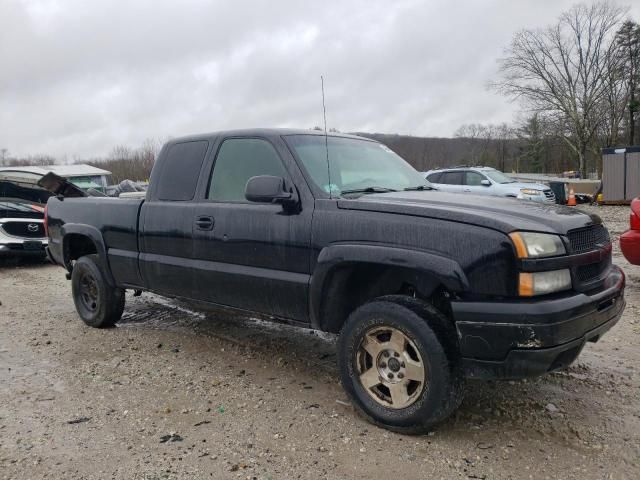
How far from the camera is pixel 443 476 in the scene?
9.04ft

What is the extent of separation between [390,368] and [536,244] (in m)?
1.11

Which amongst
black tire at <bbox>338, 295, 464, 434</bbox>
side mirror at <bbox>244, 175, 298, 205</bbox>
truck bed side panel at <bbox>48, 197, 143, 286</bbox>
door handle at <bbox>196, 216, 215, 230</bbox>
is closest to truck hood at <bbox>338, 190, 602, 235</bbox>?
side mirror at <bbox>244, 175, 298, 205</bbox>

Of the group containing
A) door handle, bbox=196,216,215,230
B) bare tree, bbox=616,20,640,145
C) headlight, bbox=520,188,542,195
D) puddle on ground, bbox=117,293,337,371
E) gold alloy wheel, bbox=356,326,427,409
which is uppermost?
bare tree, bbox=616,20,640,145

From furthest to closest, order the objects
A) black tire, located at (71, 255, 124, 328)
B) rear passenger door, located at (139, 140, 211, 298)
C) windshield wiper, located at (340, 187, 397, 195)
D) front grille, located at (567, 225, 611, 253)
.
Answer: black tire, located at (71, 255, 124, 328) < rear passenger door, located at (139, 140, 211, 298) < windshield wiper, located at (340, 187, 397, 195) < front grille, located at (567, 225, 611, 253)

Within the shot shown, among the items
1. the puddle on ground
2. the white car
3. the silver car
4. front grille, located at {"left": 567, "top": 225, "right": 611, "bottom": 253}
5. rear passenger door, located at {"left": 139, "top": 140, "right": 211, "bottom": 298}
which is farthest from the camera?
the silver car

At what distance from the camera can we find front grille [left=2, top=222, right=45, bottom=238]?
10.00 metres

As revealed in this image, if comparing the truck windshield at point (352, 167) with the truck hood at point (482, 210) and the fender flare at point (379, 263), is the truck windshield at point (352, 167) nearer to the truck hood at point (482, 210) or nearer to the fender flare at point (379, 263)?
the truck hood at point (482, 210)

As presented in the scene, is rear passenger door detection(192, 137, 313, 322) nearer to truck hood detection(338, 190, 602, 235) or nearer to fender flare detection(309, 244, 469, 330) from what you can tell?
fender flare detection(309, 244, 469, 330)

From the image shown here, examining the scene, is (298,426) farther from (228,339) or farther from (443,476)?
(228,339)

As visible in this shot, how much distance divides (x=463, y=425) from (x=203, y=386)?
1.88 m

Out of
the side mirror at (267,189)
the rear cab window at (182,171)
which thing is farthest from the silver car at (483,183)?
the side mirror at (267,189)

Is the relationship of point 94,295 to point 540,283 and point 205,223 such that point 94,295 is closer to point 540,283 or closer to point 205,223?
point 205,223

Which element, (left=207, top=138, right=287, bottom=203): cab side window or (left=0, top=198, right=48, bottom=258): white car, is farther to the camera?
(left=0, top=198, right=48, bottom=258): white car

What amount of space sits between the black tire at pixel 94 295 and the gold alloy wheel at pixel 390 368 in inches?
125
